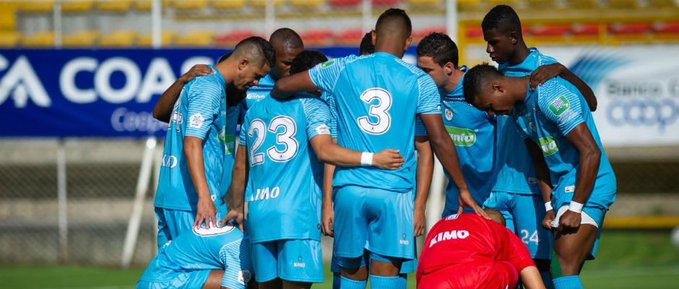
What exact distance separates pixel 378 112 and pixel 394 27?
2.05ft

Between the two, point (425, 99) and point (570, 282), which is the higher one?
point (425, 99)

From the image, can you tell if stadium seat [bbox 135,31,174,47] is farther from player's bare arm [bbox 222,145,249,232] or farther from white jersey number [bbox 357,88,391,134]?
white jersey number [bbox 357,88,391,134]

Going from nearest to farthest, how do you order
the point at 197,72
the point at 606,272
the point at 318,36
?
1. the point at 197,72
2. the point at 606,272
3. the point at 318,36

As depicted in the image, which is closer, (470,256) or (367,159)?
(470,256)

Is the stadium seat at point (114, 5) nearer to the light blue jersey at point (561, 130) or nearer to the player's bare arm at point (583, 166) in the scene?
the light blue jersey at point (561, 130)

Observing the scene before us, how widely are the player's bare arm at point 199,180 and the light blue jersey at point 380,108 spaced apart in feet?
2.81

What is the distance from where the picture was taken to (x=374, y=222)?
6406 mm

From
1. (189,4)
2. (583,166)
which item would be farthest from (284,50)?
(189,4)

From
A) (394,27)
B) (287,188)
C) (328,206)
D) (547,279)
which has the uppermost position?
(394,27)

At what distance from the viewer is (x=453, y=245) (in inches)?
224

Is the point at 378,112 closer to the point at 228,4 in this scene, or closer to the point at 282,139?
the point at 282,139

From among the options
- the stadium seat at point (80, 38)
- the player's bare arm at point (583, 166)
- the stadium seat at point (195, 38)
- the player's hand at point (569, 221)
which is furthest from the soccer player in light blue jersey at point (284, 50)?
the stadium seat at point (80, 38)

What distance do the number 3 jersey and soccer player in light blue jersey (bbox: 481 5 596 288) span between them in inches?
54.8

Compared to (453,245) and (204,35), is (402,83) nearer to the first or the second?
(453,245)
